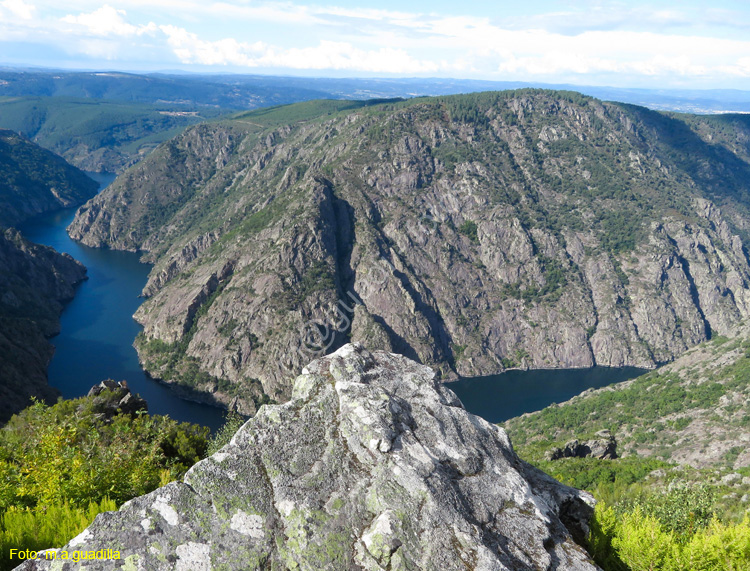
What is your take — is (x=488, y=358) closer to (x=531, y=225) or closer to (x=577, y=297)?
(x=577, y=297)

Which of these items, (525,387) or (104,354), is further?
(525,387)

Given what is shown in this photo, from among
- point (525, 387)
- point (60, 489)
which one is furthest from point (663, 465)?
point (525, 387)

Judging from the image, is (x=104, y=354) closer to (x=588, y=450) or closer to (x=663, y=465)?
(x=588, y=450)

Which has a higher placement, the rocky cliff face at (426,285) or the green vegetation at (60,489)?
the green vegetation at (60,489)

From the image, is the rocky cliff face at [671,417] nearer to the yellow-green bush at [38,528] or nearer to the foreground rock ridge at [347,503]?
the foreground rock ridge at [347,503]

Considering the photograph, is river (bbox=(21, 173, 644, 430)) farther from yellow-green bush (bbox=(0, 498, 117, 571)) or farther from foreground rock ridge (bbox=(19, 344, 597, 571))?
foreground rock ridge (bbox=(19, 344, 597, 571))

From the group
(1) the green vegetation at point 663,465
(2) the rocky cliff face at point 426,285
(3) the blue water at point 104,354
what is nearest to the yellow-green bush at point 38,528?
(1) the green vegetation at point 663,465
